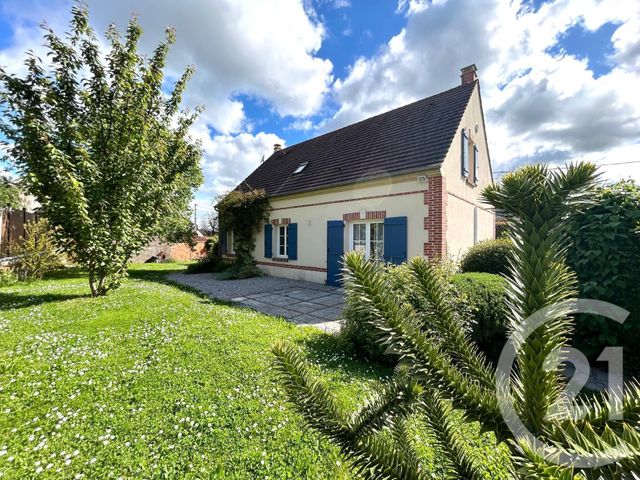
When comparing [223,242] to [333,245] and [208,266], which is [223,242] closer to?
[208,266]

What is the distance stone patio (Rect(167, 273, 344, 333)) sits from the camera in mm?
6801

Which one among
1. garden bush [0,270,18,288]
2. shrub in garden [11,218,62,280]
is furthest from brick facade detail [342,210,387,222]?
garden bush [0,270,18,288]

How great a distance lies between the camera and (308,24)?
786 cm

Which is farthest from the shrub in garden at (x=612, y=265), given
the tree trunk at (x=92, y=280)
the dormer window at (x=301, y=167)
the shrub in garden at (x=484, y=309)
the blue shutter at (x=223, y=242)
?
the blue shutter at (x=223, y=242)

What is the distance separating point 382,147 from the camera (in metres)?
10.9

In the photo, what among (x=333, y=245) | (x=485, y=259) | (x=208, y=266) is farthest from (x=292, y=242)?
(x=485, y=259)

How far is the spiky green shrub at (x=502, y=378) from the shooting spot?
66 centimetres

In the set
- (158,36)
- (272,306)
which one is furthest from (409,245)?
(158,36)

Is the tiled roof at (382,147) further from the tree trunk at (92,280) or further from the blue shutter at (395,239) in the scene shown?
the tree trunk at (92,280)

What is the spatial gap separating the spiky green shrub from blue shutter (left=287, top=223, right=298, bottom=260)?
36.5 feet

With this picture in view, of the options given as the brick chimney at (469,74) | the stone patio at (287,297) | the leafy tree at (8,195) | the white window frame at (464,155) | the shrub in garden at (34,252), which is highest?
the brick chimney at (469,74)

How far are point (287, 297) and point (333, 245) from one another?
2.84 metres

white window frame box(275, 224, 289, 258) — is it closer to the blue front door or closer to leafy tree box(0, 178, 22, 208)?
the blue front door

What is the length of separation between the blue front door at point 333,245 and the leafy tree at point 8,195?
13784 millimetres
